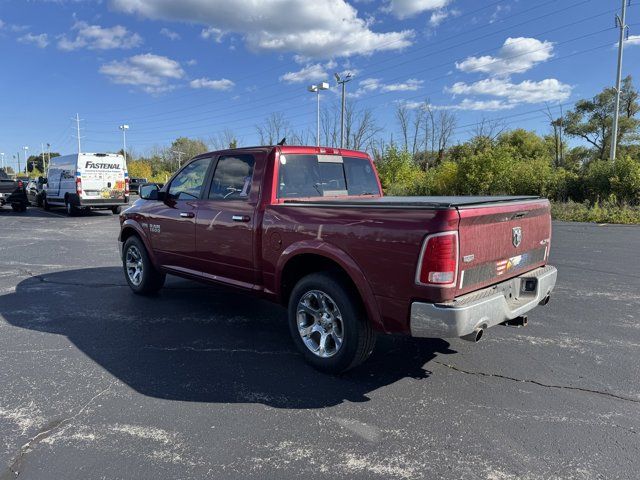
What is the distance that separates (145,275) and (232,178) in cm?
225

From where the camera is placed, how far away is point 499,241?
11.5 ft

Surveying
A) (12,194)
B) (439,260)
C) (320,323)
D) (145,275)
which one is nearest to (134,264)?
(145,275)

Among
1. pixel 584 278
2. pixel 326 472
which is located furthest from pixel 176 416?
pixel 584 278

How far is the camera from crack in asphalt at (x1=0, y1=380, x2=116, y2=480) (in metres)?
2.61

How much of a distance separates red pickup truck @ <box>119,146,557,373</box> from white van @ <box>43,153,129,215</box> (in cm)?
1432

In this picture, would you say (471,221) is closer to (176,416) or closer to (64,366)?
(176,416)

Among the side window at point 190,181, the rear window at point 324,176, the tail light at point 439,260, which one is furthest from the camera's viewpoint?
the side window at point 190,181

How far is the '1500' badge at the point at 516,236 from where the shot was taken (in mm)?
3703

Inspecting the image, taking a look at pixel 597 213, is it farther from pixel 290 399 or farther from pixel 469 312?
pixel 290 399

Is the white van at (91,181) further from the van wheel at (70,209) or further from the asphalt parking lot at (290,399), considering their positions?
the asphalt parking lot at (290,399)

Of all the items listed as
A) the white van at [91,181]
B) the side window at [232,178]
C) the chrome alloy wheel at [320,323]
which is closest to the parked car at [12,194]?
the white van at [91,181]

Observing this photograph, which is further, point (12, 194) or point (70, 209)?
point (12, 194)

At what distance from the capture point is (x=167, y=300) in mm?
6195

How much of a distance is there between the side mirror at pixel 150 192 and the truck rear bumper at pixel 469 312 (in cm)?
370
